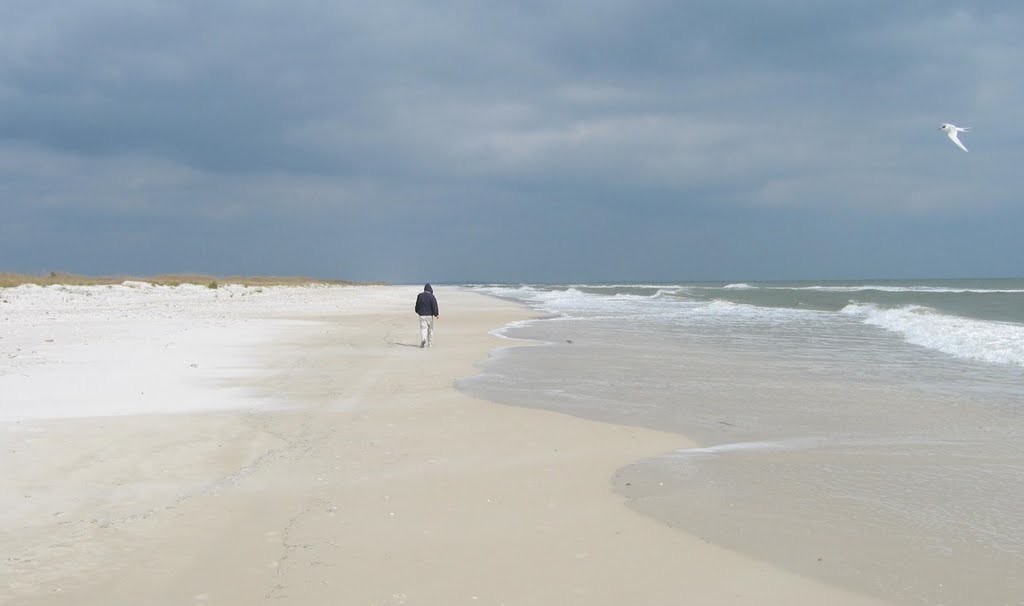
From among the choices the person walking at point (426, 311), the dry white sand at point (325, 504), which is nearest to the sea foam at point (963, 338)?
the dry white sand at point (325, 504)

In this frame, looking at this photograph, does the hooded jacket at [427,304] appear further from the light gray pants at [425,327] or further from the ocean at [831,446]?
the ocean at [831,446]

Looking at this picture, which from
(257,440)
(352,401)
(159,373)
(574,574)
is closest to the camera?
(574,574)

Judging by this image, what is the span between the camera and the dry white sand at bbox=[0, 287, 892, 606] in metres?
4.18

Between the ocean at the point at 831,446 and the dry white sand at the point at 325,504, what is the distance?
0.45 meters

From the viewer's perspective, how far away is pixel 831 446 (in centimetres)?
778

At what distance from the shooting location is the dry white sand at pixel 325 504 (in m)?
4.18

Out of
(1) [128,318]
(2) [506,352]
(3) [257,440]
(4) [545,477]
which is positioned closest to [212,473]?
(3) [257,440]

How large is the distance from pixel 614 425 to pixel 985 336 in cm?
1544

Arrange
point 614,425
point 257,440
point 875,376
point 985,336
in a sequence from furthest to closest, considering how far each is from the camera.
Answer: point 985,336 < point 875,376 < point 614,425 < point 257,440

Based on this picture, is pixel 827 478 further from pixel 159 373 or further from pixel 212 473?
pixel 159 373

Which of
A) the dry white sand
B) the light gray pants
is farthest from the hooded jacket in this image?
the dry white sand

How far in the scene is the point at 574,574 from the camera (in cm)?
436

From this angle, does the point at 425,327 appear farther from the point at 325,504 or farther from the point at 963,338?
the point at 963,338

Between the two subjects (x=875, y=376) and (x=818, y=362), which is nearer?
(x=875, y=376)
